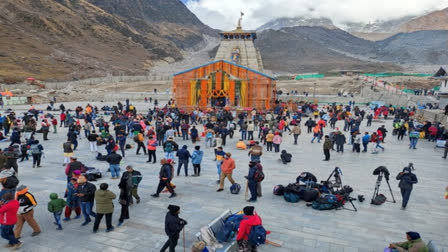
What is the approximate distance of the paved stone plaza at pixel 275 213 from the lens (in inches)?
278

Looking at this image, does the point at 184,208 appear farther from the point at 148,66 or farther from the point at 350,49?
the point at 350,49

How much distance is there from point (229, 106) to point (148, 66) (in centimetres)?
7250

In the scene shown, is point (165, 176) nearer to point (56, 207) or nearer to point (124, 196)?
point (124, 196)

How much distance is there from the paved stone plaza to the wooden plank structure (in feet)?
59.3

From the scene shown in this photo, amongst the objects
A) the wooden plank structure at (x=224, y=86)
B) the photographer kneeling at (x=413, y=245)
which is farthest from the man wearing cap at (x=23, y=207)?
the wooden plank structure at (x=224, y=86)

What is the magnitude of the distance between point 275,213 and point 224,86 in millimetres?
24060

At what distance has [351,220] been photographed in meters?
8.25

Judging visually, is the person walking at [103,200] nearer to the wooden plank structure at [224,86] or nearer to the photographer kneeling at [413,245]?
the photographer kneeling at [413,245]

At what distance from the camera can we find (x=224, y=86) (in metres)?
31.8

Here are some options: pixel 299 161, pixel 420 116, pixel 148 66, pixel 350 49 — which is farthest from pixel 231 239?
pixel 350 49

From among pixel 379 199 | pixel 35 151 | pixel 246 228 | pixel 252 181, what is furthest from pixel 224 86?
pixel 246 228

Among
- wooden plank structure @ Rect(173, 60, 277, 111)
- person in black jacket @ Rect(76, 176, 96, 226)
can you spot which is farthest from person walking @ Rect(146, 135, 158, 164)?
wooden plank structure @ Rect(173, 60, 277, 111)

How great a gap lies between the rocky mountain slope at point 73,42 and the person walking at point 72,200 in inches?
2216

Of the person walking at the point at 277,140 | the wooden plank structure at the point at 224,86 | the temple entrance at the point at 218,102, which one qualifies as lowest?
the person walking at the point at 277,140
